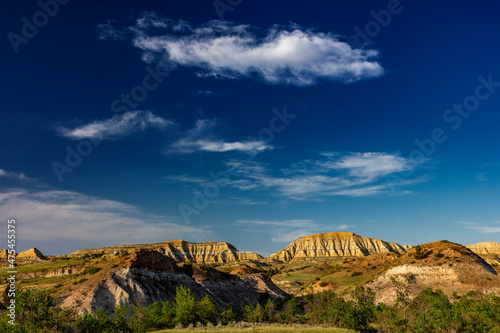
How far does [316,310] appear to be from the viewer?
2680 inches

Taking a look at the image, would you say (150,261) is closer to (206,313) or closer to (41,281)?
(41,281)

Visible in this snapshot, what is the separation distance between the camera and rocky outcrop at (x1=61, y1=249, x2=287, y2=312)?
192 ft

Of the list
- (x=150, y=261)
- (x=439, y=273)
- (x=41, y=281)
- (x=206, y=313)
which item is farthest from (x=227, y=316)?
(x=439, y=273)

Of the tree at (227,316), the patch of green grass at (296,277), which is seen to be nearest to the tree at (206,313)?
the tree at (227,316)

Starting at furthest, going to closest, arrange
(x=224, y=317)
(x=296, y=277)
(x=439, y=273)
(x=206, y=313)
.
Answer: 1. (x=296, y=277)
2. (x=439, y=273)
3. (x=224, y=317)
4. (x=206, y=313)

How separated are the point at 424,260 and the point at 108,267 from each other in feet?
272

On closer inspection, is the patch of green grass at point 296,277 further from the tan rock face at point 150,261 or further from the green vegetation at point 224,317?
the green vegetation at point 224,317

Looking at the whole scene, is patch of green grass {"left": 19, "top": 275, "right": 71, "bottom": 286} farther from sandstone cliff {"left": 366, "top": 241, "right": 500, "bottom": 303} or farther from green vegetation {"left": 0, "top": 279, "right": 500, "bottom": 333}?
sandstone cliff {"left": 366, "top": 241, "right": 500, "bottom": 303}

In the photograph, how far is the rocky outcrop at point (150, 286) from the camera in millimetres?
58562

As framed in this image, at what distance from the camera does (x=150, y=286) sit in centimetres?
6912

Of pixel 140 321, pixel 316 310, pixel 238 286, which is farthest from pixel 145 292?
pixel 238 286

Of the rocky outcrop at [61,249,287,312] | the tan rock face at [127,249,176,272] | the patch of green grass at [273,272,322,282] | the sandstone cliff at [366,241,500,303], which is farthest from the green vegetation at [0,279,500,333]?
the patch of green grass at [273,272,322,282]

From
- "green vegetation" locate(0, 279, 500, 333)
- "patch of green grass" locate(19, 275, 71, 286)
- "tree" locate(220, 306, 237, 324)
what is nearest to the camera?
"green vegetation" locate(0, 279, 500, 333)

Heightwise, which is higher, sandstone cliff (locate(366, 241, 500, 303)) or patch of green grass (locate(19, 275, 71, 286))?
patch of green grass (locate(19, 275, 71, 286))
